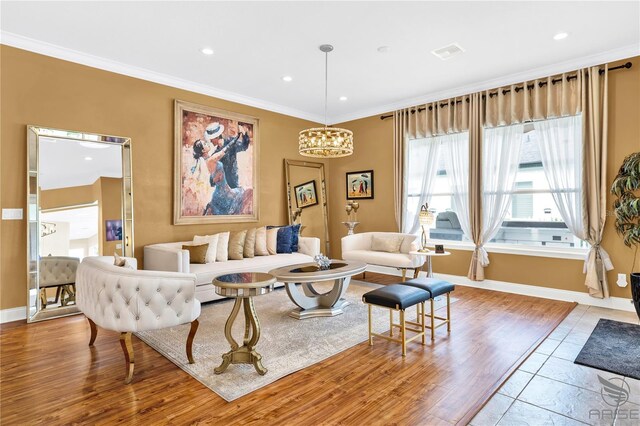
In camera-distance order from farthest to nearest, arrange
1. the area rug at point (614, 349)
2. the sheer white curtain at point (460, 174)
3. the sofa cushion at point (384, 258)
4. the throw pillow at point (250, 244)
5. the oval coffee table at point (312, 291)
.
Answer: the sheer white curtain at point (460, 174)
the throw pillow at point (250, 244)
the sofa cushion at point (384, 258)
the oval coffee table at point (312, 291)
the area rug at point (614, 349)

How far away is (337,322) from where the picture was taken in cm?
387

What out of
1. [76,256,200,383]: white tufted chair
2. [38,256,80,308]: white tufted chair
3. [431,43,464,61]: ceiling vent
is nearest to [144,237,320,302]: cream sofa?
[38,256,80,308]: white tufted chair

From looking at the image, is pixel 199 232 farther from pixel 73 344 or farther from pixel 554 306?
pixel 554 306

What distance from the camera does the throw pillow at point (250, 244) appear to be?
18.0ft

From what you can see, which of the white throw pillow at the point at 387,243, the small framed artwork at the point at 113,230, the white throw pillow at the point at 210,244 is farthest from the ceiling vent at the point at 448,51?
the small framed artwork at the point at 113,230

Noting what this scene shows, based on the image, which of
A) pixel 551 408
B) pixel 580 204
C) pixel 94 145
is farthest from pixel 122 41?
pixel 580 204

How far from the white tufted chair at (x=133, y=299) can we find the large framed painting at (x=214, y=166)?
2.64 meters

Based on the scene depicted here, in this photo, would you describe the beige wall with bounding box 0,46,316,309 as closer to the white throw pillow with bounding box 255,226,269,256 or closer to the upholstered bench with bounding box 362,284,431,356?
the white throw pillow with bounding box 255,226,269,256

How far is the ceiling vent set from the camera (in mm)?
4134

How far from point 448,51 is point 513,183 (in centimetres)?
223

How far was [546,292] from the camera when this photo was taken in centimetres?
495

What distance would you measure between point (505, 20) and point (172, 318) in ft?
13.9

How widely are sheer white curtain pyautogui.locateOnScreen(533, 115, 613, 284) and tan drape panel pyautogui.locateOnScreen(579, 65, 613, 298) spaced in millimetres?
62

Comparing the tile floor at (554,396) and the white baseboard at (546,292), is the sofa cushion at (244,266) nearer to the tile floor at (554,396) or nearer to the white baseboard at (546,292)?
the white baseboard at (546,292)
